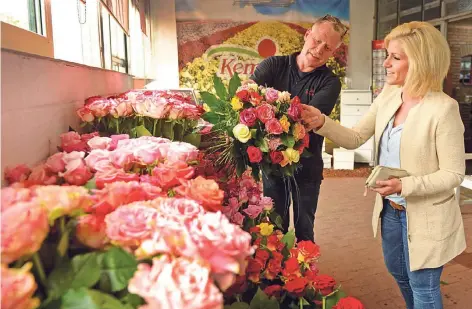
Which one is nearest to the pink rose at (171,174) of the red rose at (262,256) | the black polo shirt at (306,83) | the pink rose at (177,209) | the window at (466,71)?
the pink rose at (177,209)

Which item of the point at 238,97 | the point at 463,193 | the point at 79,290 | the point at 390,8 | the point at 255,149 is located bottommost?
the point at 463,193

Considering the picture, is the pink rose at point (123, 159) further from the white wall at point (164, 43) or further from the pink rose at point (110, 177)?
the white wall at point (164, 43)

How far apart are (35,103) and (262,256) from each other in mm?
726

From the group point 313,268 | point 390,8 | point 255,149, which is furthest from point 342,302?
point 390,8

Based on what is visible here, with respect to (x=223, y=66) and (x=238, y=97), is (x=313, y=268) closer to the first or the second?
(x=238, y=97)

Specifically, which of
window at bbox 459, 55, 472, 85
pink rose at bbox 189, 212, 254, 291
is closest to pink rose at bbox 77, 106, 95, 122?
pink rose at bbox 189, 212, 254, 291

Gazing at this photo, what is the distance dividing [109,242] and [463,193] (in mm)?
5770

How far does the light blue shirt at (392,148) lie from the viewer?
1840 millimetres

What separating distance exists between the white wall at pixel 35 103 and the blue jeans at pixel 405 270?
139 cm

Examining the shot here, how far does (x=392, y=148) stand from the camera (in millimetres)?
1870

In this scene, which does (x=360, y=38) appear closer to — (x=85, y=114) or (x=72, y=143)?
(x=85, y=114)

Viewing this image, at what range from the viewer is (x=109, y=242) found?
65cm

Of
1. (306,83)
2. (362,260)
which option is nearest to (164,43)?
(362,260)

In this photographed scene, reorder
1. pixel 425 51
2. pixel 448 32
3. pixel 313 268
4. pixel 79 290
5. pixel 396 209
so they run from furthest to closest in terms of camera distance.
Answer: pixel 448 32 < pixel 396 209 < pixel 425 51 < pixel 313 268 < pixel 79 290
